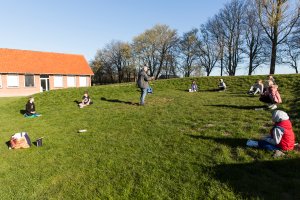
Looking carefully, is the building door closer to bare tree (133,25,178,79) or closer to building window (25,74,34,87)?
building window (25,74,34,87)

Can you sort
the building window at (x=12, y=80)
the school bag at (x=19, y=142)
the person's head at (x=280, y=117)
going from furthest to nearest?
1. the building window at (x=12, y=80)
2. the school bag at (x=19, y=142)
3. the person's head at (x=280, y=117)

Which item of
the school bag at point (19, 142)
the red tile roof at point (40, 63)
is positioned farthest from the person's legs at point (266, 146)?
the red tile roof at point (40, 63)

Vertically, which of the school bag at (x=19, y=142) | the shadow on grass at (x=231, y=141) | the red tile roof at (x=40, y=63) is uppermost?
the red tile roof at (x=40, y=63)

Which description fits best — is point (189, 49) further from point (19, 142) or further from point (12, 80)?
point (19, 142)

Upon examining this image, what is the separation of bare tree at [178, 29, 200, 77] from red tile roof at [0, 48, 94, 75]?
2848 cm

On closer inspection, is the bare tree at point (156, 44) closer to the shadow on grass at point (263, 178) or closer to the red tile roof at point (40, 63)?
the red tile roof at point (40, 63)

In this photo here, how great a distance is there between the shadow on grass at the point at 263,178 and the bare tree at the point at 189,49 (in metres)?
59.3

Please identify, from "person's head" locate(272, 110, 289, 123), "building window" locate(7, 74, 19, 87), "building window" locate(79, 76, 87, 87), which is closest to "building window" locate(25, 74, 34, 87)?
"building window" locate(7, 74, 19, 87)

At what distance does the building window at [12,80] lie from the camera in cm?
3528

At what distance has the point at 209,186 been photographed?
4.92 metres

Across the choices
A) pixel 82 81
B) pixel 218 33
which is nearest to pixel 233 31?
pixel 218 33

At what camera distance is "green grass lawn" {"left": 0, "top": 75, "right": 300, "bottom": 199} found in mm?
4977

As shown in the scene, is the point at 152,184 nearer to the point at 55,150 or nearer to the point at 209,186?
the point at 209,186

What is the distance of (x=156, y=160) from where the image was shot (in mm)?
6395
